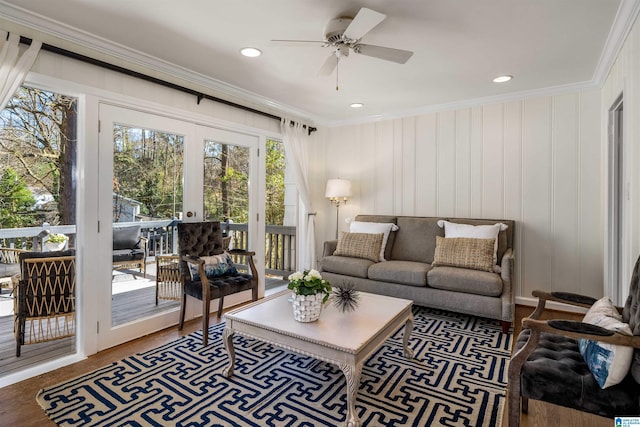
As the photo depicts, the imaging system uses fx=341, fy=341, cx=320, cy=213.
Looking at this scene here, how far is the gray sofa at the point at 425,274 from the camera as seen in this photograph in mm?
3145

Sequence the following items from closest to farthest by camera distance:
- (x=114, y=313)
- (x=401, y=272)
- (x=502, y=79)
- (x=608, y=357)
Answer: (x=608, y=357) < (x=114, y=313) < (x=502, y=79) < (x=401, y=272)

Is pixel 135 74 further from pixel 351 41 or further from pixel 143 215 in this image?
pixel 351 41

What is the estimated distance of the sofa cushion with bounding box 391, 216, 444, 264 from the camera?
13.5ft

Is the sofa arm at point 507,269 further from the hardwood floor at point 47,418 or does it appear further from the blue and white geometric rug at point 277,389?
the hardwood floor at point 47,418

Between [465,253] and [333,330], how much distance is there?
6.64ft

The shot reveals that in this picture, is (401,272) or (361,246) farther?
(361,246)

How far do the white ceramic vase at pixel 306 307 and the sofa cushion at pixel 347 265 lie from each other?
1715 millimetres

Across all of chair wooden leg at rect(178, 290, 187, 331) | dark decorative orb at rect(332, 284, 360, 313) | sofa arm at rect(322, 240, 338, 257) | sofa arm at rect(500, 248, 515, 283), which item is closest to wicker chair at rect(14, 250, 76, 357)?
chair wooden leg at rect(178, 290, 187, 331)

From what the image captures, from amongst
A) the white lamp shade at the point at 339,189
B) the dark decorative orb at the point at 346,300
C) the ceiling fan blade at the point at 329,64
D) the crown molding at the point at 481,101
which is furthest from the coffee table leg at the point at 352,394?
the crown molding at the point at 481,101

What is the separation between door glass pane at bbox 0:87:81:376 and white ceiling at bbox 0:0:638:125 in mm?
617

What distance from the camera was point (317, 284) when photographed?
2.18m

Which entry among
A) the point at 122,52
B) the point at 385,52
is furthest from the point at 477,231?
the point at 122,52

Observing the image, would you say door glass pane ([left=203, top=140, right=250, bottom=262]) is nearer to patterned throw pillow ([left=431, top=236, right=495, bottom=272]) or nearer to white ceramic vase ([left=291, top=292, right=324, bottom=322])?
white ceramic vase ([left=291, top=292, right=324, bottom=322])

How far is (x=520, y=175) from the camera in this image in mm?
3910
